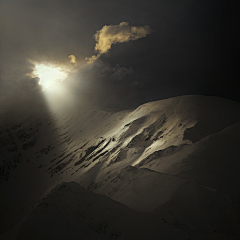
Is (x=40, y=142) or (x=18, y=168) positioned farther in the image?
(x=40, y=142)

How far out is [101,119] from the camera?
207 feet

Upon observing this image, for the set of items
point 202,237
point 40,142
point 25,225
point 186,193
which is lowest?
point 202,237

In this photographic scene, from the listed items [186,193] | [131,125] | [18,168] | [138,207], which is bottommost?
[186,193]

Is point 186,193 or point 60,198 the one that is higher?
point 60,198

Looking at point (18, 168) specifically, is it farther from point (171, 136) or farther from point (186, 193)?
point (186, 193)

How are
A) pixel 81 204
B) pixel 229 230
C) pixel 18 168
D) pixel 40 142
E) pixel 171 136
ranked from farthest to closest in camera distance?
1. pixel 40 142
2. pixel 18 168
3. pixel 171 136
4. pixel 81 204
5. pixel 229 230

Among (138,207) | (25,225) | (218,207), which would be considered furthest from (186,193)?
(25,225)

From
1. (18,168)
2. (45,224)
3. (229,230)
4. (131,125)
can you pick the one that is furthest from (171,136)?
(18,168)

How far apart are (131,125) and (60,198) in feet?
109

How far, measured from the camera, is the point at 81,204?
995cm

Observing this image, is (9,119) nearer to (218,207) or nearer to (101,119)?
(101,119)

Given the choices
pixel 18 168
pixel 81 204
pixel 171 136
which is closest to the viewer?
pixel 81 204

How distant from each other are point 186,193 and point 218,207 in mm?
2176

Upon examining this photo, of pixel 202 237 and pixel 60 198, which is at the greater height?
pixel 60 198
